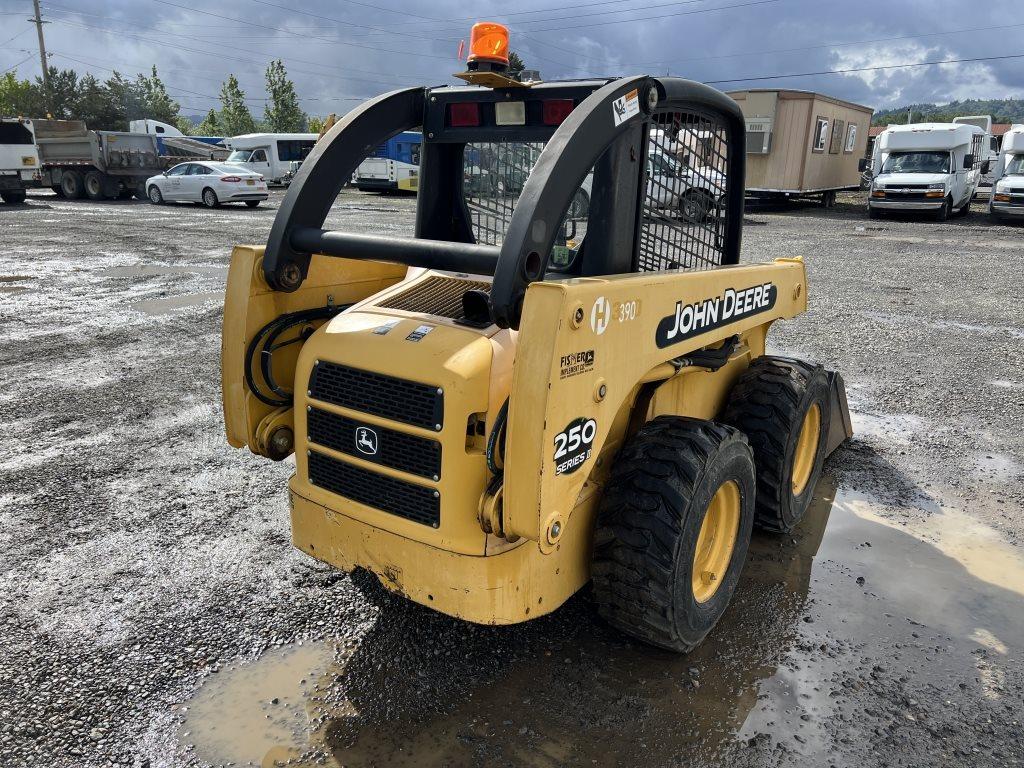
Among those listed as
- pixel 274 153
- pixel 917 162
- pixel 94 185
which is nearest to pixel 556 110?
pixel 917 162

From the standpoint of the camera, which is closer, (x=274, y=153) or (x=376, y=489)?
(x=376, y=489)

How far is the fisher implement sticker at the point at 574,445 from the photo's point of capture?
7.55 ft

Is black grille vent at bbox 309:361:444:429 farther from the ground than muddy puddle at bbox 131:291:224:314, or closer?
farther from the ground

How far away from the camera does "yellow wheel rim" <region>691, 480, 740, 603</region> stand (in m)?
3.20

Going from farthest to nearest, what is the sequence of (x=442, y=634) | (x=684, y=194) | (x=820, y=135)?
(x=820, y=135) → (x=684, y=194) → (x=442, y=634)

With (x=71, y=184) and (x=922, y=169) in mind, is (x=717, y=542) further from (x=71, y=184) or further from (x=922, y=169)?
(x=71, y=184)

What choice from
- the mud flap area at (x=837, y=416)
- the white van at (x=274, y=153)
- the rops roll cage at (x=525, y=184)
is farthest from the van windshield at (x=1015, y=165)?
the white van at (x=274, y=153)

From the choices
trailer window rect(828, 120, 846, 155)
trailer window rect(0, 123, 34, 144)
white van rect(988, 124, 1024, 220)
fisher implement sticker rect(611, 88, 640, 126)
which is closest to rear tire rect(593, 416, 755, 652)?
fisher implement sticker rect(611, 88, 640, 126)

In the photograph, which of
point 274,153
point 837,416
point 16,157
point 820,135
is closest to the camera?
point 837,416

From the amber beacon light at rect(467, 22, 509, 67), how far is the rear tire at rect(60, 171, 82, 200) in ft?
101

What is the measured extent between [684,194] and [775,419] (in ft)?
4.04

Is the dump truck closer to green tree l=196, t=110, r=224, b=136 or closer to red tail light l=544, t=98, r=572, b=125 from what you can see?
red tail light l=544, t=98, r=572, b=125

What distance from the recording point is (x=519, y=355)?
7.26 ft

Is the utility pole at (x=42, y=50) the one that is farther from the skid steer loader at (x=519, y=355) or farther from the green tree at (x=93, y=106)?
the skid steer loader at (x=519, y=355)
